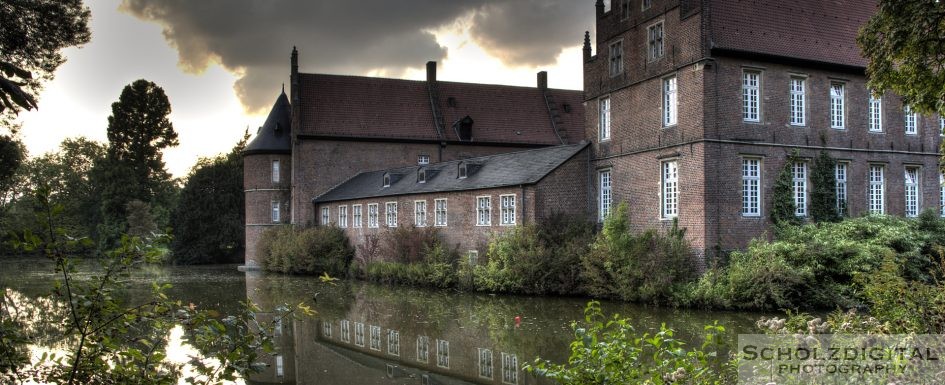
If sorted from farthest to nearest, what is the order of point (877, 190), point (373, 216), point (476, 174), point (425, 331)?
point (373, 216)
point (476, 174)
point (877, 190)
point (425, 331)

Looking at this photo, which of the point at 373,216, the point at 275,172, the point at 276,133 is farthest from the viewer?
the point at 276,133

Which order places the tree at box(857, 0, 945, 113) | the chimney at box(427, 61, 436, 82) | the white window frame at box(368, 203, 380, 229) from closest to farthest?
the tree at box(857, 0, 945, 113) → the white window frame at box(368, 203, 380, 229) → the chimney at box(427, 61, 436, 82)

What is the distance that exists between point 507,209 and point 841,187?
10676mm

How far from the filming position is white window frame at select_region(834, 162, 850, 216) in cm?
2366

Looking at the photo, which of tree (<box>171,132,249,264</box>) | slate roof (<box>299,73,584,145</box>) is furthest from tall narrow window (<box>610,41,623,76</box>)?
tree (<box>171,132,249,264</box>)

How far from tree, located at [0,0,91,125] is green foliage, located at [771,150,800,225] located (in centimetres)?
1892

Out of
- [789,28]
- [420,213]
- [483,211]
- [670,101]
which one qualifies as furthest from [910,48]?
[420,213]

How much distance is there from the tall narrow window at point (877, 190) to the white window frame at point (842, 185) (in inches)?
47.9

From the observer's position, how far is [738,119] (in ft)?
72.5

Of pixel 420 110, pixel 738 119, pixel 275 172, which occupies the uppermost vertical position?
pixel 420 110

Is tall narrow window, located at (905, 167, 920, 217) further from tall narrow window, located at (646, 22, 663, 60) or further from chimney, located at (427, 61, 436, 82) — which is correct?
chimney, located at (427, 61, 436, 82)

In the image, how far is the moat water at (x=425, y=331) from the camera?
37.9 feet

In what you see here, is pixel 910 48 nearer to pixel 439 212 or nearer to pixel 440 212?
pixel 440 212

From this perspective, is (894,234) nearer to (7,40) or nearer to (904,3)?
(904,3)
